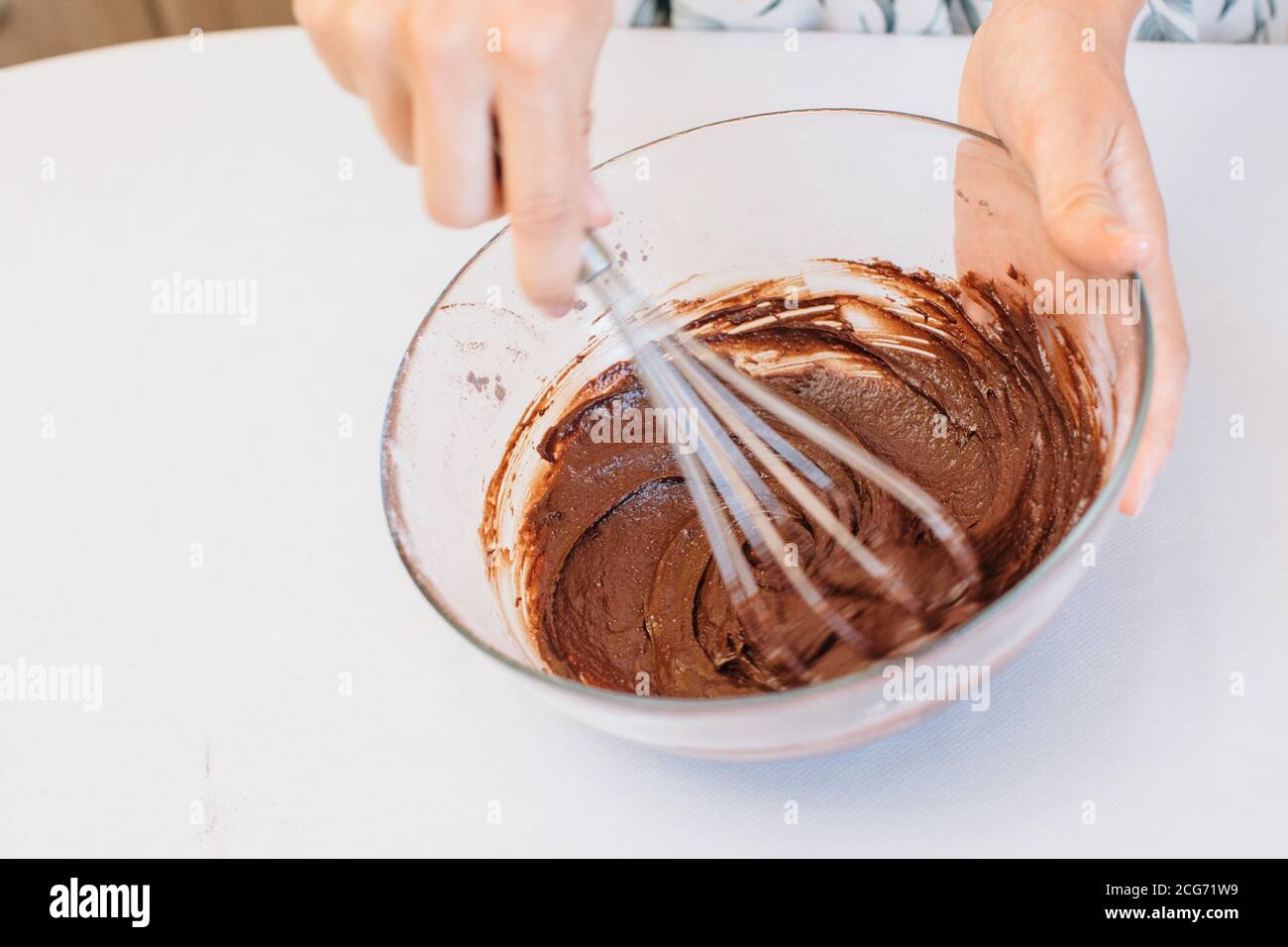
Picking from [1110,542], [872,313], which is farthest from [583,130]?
[1110,542]

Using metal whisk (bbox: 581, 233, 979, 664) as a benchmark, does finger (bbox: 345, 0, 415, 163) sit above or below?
above

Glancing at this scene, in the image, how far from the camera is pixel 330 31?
2.37ft

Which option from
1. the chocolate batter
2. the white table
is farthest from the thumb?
the white table

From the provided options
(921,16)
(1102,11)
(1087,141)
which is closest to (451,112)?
(1087,141)

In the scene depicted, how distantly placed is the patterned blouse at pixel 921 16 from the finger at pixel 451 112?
78 cm

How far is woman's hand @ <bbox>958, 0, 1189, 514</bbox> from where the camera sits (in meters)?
0.79

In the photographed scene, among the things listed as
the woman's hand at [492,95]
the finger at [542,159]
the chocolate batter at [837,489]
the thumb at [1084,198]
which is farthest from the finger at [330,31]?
the thumb at [1084,198]

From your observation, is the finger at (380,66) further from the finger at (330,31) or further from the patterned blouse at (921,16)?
the patterned blouse at (921,16)

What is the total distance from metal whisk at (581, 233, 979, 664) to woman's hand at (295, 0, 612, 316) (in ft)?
0.21

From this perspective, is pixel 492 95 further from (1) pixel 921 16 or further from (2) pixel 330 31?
(1) pixel 921 16

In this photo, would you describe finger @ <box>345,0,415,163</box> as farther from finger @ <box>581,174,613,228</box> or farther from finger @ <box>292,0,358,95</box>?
finger @ <box>581,174,613,228</box>

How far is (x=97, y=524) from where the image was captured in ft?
3.52

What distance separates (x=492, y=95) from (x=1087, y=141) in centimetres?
49

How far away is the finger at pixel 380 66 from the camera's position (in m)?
0.69
